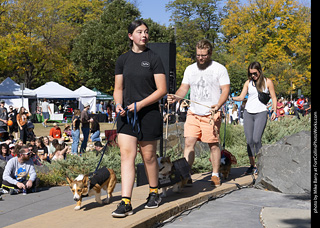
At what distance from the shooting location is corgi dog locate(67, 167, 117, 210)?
5.31m

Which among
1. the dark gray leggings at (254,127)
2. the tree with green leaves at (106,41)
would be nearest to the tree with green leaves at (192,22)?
the tree with green leaves at (106,41)

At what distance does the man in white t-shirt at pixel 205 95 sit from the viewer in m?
6.59

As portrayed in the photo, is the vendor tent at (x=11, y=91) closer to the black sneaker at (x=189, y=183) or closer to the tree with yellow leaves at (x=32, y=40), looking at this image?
the tree with yellow leaves at (x=32, y=40)

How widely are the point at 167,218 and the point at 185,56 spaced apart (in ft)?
184

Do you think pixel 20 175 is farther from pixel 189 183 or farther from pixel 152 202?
pixel 152 202

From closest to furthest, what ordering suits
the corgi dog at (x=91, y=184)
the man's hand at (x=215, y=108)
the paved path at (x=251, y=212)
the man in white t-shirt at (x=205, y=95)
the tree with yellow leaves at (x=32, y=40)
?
the paved path at (x=251, y=212), the corgi dog at (x=91, y=184), the man's hand at (x=215, y=108), the man in white t-shirt at (x=205, y=95), the tree with yellow leaves at (x=32, y=40)

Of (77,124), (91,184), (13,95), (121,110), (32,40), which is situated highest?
(32,40)

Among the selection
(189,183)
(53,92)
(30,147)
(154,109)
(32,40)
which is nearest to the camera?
(154,109)

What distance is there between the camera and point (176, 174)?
239 inches

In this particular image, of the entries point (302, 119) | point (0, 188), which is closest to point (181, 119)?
point (302, 119)

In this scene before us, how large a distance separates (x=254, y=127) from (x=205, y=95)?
160cm

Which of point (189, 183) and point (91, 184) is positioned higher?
point (91, 184)

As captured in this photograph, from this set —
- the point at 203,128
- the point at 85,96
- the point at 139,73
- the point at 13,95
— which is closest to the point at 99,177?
the point at 139,73
